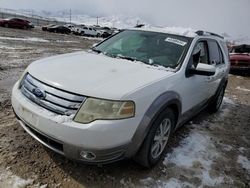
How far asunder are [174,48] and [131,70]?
3.22ft

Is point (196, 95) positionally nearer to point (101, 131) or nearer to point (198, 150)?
point (198, 150)

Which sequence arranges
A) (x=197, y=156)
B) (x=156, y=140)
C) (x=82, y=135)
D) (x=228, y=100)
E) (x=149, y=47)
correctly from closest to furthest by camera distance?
(x=82, y=135)
(x=156, y=140)
(x=197, y=156)
(x=149, y=47)
(x=228, y=100)

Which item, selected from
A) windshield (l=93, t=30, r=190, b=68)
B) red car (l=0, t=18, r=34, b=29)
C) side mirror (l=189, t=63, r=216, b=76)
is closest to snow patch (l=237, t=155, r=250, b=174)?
side mirror (l=189, t=63, r=216, b=76)

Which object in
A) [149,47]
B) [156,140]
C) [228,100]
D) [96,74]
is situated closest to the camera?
[96,74]

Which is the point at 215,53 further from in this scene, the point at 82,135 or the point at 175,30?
the point at 82,135

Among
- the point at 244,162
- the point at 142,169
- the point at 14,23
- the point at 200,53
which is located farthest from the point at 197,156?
the point at 14,23

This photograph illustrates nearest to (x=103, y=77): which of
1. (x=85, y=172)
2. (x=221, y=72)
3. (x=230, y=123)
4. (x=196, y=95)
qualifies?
(x=85, y=172)

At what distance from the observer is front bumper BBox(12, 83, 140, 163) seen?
8.31ft

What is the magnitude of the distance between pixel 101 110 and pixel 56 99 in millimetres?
489

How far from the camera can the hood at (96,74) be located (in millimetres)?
2701

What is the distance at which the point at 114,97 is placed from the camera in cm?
263

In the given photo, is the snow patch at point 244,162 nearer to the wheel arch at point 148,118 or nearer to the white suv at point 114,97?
the white suv at point 114,97

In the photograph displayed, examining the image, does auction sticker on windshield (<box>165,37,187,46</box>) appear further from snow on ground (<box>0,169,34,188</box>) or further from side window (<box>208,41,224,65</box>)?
snow on ground (<box>0,169,34,188</box>)

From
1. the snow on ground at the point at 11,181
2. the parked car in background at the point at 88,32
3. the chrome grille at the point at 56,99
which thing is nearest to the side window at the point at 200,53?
the chrome grille at the point at 56,99
